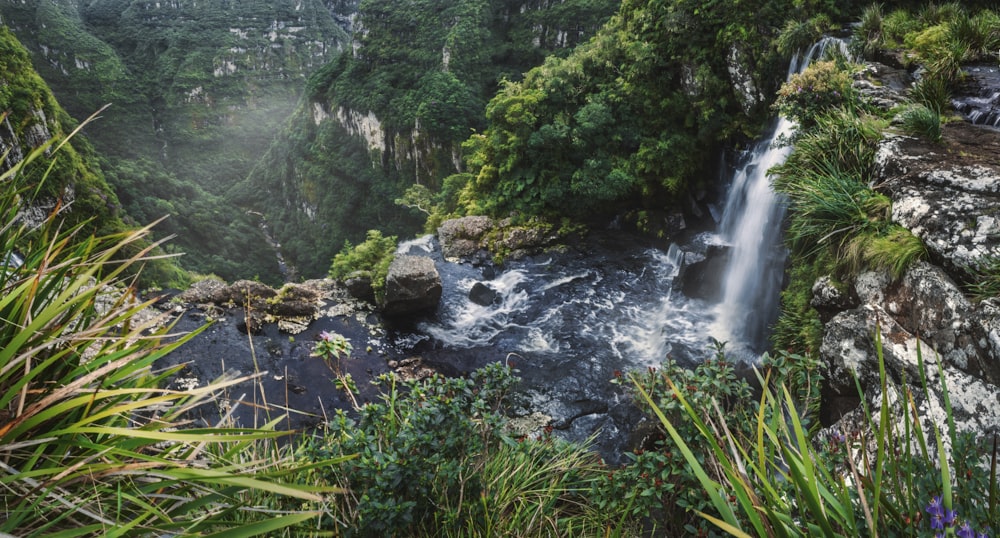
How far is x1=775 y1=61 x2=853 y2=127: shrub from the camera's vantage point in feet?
22.9

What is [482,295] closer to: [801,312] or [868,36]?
[801,312]

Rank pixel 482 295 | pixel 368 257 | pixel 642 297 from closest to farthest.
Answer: pixel 642 297 < pixel 482 295 < pixel 368 257

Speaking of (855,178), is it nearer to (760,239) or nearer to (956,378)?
(956,378)

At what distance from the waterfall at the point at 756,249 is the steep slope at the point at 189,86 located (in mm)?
47706

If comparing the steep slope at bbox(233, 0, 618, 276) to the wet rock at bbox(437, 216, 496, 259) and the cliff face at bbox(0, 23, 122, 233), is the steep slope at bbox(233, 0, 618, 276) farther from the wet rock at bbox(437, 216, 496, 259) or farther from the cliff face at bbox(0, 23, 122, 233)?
the wet rock at bbox(437, 216, 496, 259)

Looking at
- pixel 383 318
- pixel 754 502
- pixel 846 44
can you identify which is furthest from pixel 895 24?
pixel 383 318

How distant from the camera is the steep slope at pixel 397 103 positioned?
35.4 m

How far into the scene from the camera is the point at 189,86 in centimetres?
8250

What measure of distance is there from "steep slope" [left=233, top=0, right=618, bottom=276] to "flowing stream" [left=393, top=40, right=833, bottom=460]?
72.6ft

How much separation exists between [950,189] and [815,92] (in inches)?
129

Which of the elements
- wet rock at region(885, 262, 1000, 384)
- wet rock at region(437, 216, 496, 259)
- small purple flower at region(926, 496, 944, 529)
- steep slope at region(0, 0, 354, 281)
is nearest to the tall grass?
small purple flower at region(926, 496, 944, 529)

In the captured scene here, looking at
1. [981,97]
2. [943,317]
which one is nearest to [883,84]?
[981,97]

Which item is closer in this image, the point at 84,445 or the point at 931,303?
the point at 84,445

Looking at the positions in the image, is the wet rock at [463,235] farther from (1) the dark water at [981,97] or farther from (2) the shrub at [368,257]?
(1) the dark water at [981,97]
